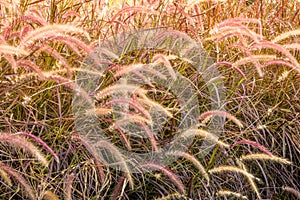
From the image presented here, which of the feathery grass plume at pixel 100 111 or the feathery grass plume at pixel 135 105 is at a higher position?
the feathery grass plume at pixel 135 105

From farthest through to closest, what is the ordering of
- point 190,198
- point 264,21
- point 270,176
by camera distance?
point 264,21
point 270,176
point 190,198

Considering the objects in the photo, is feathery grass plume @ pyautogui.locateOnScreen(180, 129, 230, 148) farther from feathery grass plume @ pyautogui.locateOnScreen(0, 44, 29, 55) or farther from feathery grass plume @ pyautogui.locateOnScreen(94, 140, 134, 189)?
feathery grass plume @ pyautogui.locateOnScreen(0, 44, 29, 55)

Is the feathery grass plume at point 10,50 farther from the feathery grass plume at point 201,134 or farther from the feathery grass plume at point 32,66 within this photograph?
the feathery grass plume at point 201,134

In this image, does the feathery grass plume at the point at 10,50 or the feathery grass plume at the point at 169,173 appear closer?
the feathery grass plume at the point at 10,50

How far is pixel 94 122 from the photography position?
2.53m

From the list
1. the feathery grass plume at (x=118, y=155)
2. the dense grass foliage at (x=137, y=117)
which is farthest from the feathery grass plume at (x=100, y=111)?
the feathery grass plume at (x=118, y=155)

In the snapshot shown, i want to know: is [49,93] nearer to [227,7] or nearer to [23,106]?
[23,106]

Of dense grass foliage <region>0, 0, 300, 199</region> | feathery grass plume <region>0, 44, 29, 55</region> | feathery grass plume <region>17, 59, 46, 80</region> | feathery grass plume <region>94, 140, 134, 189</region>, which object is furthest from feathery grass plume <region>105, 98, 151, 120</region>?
feathery grass plume <region>0, 44, 29, 55</region>

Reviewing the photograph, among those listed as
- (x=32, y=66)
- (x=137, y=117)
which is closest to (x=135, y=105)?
(x=137, y=117)

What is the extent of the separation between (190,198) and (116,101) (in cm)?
61

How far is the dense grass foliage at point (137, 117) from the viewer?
2168 millimetres

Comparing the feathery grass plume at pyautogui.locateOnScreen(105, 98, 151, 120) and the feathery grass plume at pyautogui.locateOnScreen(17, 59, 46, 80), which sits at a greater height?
the feathery grass plume at pyautogui.locateOnScreen(17, 59, 46, 80)

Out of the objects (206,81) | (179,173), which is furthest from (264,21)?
(179,173)

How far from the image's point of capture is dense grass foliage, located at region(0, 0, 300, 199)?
217 centimetres
